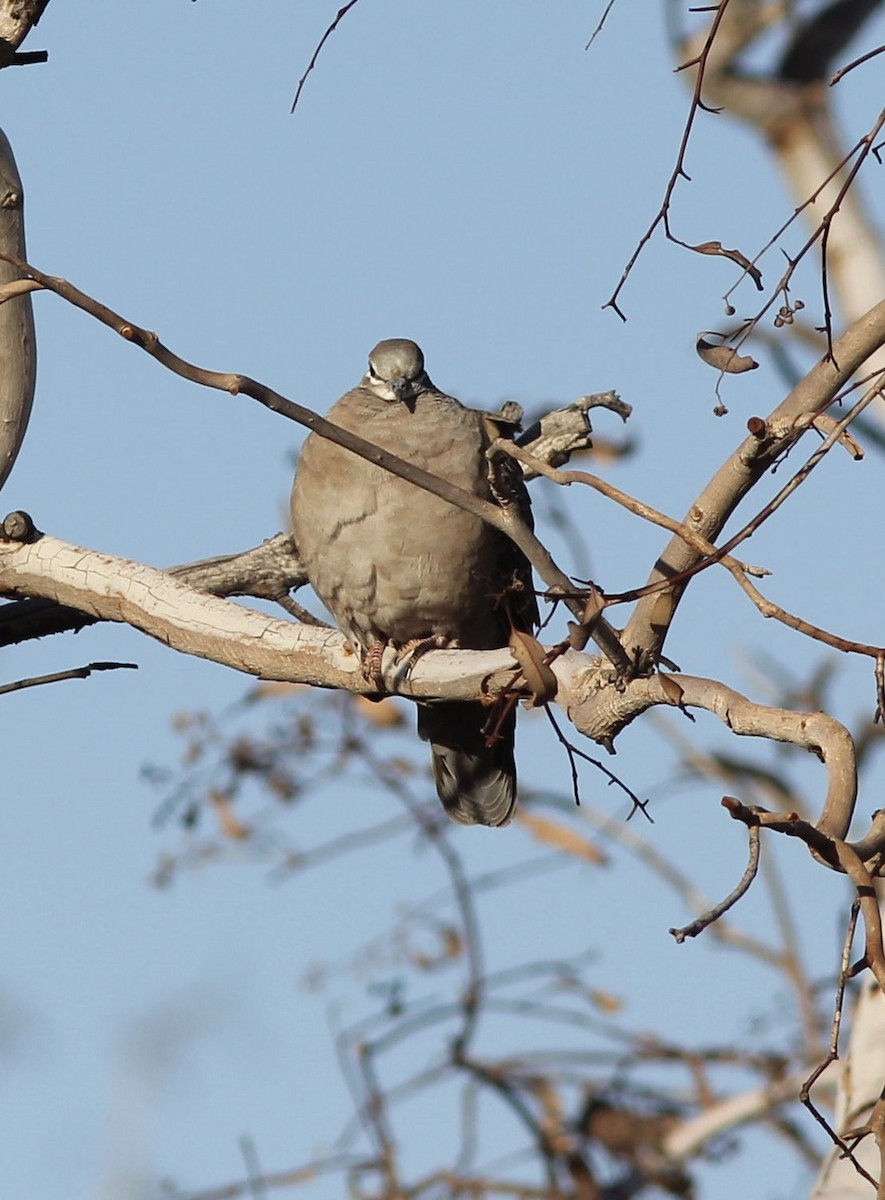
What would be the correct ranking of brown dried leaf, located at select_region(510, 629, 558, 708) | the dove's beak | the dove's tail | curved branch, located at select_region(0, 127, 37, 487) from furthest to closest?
the dove's tail
the dove's beak
curved branch, located at select_region(0, 127, 37, 487)
brown dried leaf, located at select_region(510, 629, 558, 708)

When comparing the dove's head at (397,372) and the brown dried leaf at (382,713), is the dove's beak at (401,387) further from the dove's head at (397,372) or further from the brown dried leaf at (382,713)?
the brown dried leaf at (382,713)

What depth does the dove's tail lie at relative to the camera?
5.78 metres

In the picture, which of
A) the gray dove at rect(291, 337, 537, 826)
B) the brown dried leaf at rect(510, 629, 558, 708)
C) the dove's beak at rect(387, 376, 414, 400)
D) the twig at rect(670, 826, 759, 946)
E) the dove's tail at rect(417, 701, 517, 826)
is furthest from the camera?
the dove's tail at rect(417, 701, 517, 826)

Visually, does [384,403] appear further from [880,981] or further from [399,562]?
[880,981]

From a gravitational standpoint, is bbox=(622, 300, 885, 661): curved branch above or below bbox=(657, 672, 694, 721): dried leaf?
above

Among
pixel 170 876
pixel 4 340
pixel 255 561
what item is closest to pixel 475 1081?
pixel 170 876

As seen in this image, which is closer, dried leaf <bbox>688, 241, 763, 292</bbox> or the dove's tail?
dried leaf <bbox>688, 241, 763, 292</bbox>

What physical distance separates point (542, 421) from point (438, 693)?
1212 millimetres

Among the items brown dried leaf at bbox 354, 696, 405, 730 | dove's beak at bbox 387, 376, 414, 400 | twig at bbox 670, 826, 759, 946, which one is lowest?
twig at bbox 670, 826, 759, 946

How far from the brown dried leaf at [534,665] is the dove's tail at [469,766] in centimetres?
262

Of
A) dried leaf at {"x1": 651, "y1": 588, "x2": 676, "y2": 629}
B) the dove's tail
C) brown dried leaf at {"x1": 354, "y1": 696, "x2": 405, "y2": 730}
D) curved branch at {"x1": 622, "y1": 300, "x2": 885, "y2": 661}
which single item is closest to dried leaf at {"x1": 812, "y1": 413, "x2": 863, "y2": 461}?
curved branch at {"x1": 622, "y1": 300, "x2": 885, "y2": 661}

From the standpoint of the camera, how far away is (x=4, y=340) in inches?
176

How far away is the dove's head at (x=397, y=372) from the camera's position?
5438 millimetres

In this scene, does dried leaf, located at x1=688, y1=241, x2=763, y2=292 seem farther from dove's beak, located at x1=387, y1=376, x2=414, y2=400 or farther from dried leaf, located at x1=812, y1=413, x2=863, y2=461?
dove's beak, located at x1=387, y1=376, x2=414, y2=400
